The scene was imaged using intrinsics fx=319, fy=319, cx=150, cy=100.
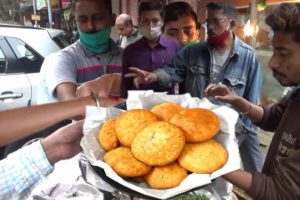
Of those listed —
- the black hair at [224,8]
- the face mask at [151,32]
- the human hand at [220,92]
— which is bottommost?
the human hand at [220,92]

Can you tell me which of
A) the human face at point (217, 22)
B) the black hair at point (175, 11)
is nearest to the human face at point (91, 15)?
the human face at point (217, 22)

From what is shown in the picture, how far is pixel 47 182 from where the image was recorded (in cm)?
144

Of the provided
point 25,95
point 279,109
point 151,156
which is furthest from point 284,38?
point 25,95

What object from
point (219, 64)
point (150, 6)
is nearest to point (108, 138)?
point (219, 64)

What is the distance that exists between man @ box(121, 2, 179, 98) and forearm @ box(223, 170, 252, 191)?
1.24m

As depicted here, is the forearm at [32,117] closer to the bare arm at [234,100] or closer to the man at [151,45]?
the bare arm at [234,100]

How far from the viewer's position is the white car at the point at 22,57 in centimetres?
437

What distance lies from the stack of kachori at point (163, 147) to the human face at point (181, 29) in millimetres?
1905

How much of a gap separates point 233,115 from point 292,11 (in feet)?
2.01

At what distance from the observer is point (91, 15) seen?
6.67ft

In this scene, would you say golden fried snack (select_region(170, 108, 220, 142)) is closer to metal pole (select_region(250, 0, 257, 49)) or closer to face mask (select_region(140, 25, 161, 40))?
face mask (select_region(140, 25, 161, 40))

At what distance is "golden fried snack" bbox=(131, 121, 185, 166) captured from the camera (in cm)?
92

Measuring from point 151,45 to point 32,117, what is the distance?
62.2 inches

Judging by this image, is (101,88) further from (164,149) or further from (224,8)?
(224,8)
